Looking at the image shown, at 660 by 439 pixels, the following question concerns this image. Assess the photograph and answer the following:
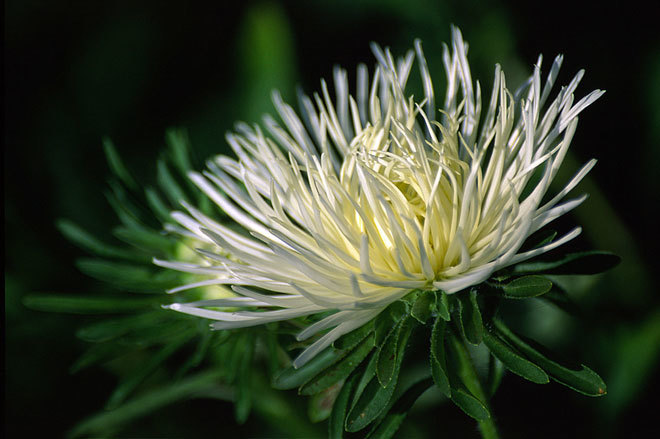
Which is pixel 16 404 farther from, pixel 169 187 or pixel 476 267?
pixel 476 267

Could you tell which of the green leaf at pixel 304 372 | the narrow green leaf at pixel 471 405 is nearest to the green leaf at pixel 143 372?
the green leaf at pixel 304 372

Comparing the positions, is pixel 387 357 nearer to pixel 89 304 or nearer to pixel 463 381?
pixel 463 381

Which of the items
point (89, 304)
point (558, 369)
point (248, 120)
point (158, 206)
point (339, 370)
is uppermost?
point (248, 120)

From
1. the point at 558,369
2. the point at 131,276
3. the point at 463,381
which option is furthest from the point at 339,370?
the point at 131,276

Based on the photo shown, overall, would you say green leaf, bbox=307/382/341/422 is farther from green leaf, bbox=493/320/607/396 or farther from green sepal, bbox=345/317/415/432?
green leaf, bbox=493/320/607/396

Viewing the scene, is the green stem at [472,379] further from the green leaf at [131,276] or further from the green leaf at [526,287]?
the green leaf at [131,276]

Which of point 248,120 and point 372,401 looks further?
point 248,120

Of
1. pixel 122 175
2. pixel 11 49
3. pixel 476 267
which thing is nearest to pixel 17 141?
pixel 11 49
